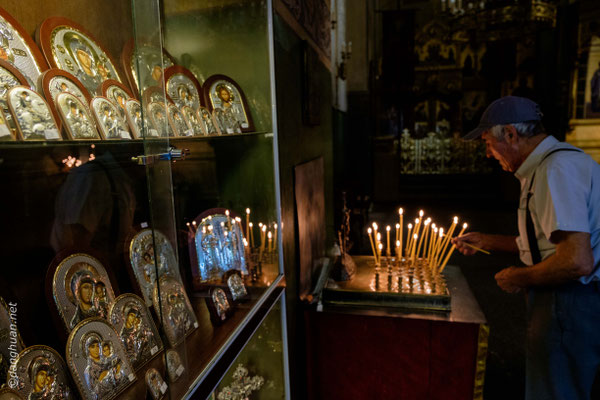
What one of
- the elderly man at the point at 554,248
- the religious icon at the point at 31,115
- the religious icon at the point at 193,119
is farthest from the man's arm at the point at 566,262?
the religious icon at the point at 31,115

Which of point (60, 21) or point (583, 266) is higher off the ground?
point (60, 21)

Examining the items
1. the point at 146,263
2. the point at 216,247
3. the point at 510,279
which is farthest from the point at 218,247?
the point at 510,279

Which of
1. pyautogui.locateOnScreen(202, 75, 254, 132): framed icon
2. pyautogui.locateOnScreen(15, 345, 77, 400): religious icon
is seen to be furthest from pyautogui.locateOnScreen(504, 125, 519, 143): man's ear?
pyautogui.locateOnScreen(15, 345, 77, 400): religious icon

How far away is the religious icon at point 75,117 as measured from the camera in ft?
2.85

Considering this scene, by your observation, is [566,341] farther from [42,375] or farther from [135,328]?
[42,375]

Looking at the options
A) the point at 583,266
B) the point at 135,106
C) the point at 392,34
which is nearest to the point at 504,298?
the point at 583,266

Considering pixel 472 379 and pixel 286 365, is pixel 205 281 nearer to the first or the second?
pixel 286 365

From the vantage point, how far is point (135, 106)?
1125mm

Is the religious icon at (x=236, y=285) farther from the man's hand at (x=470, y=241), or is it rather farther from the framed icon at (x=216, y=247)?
the man's hand at (x=470, y=241)

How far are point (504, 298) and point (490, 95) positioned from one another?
9450 mm

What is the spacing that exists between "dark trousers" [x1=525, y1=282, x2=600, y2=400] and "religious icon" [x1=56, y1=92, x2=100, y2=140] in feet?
6.82

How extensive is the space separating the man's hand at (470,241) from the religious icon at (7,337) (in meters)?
2.24

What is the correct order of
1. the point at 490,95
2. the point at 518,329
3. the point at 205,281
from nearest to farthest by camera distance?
1. the point at 205,281
2. the point at 518,329
3. the point at 490,95

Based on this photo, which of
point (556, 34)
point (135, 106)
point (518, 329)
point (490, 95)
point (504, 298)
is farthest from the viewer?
point (490, 95)
